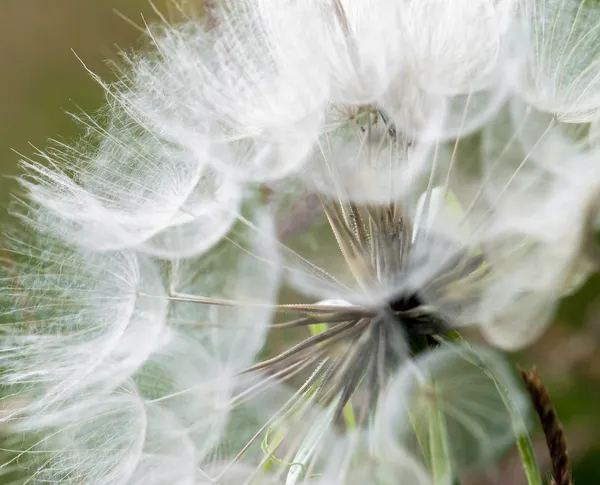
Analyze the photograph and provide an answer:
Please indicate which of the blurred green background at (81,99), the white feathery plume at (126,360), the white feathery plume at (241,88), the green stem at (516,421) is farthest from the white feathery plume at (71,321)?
the blurred green background at (81,99)

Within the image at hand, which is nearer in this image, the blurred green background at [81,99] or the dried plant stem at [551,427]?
the dried plant stem at [551,427]

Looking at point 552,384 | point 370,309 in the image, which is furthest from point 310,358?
point 552,384

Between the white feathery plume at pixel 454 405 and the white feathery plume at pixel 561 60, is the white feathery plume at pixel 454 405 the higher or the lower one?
the lower one

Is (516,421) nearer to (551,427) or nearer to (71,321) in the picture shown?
(551,427)

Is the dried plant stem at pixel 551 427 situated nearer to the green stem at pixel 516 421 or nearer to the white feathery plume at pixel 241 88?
the green stem at pixel 516 421

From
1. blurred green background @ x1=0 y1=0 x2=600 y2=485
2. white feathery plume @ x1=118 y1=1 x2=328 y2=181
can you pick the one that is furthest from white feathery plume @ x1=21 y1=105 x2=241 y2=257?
blurred green background @ x1=0 y1=0 x2=600 y2=485

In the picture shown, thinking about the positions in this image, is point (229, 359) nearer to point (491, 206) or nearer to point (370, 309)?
point (370, 309)

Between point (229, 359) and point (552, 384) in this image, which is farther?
point (552, 384)
